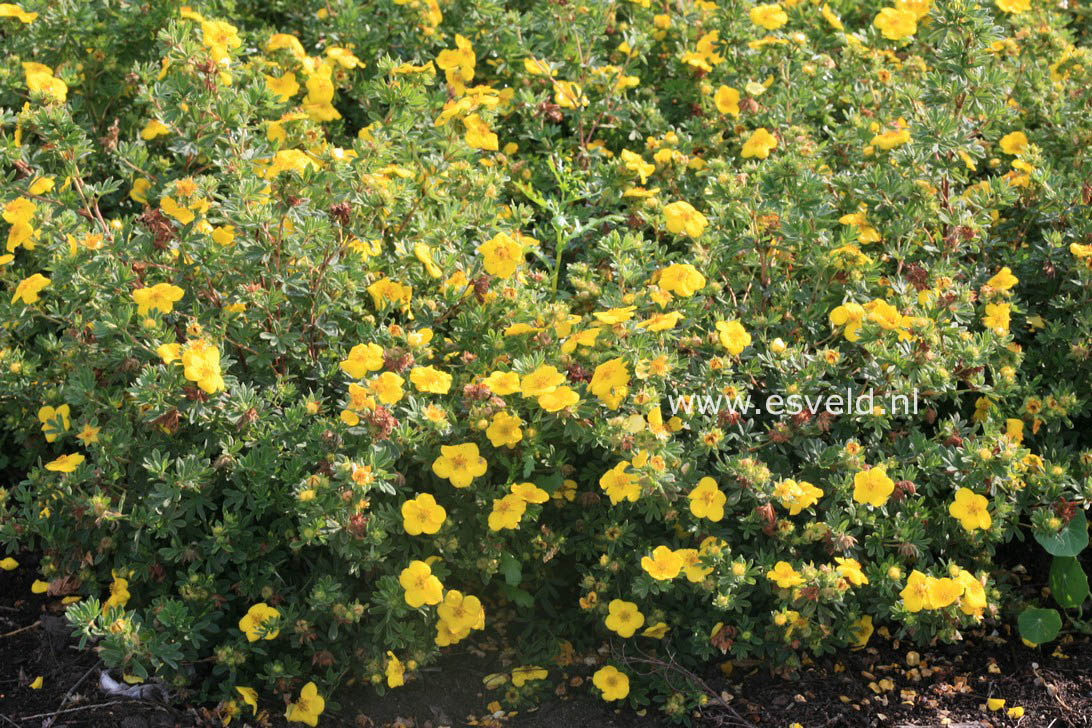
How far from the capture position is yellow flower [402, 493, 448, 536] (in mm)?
2654

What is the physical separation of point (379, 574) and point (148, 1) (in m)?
2.08

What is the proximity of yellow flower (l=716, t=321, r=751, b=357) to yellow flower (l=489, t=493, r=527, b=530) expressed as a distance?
61 centimetres

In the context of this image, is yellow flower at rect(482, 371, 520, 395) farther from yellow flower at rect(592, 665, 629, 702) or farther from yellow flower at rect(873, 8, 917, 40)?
yellow flower at rect(873, 8, 917, 40)

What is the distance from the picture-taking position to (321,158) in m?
3.00

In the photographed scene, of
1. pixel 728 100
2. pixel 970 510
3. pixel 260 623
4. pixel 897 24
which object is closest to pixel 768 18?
pixel 728 100

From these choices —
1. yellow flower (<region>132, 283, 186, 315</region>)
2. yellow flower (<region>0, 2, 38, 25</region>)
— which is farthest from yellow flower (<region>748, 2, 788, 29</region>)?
yellow flower (<region>0, 2, 38, 25</region>)

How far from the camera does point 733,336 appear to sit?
2811 millimetres

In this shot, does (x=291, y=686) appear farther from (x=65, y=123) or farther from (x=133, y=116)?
(x=133, y=116)

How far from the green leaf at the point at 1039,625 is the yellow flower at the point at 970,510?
0.36 metres

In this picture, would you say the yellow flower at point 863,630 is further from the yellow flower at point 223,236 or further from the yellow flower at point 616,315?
the yellow flower at point 223,236

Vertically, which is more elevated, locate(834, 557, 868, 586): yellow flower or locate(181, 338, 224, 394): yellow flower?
locate(181, 338, 224, 394): yellow flower

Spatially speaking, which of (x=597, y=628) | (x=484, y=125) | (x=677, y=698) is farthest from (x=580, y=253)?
(x=677, y=698)

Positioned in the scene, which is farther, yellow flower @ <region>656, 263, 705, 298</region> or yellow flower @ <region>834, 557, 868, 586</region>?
yellow flower @ <region>656, 263, 705, 298</region>

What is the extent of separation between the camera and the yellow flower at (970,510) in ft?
8.87
